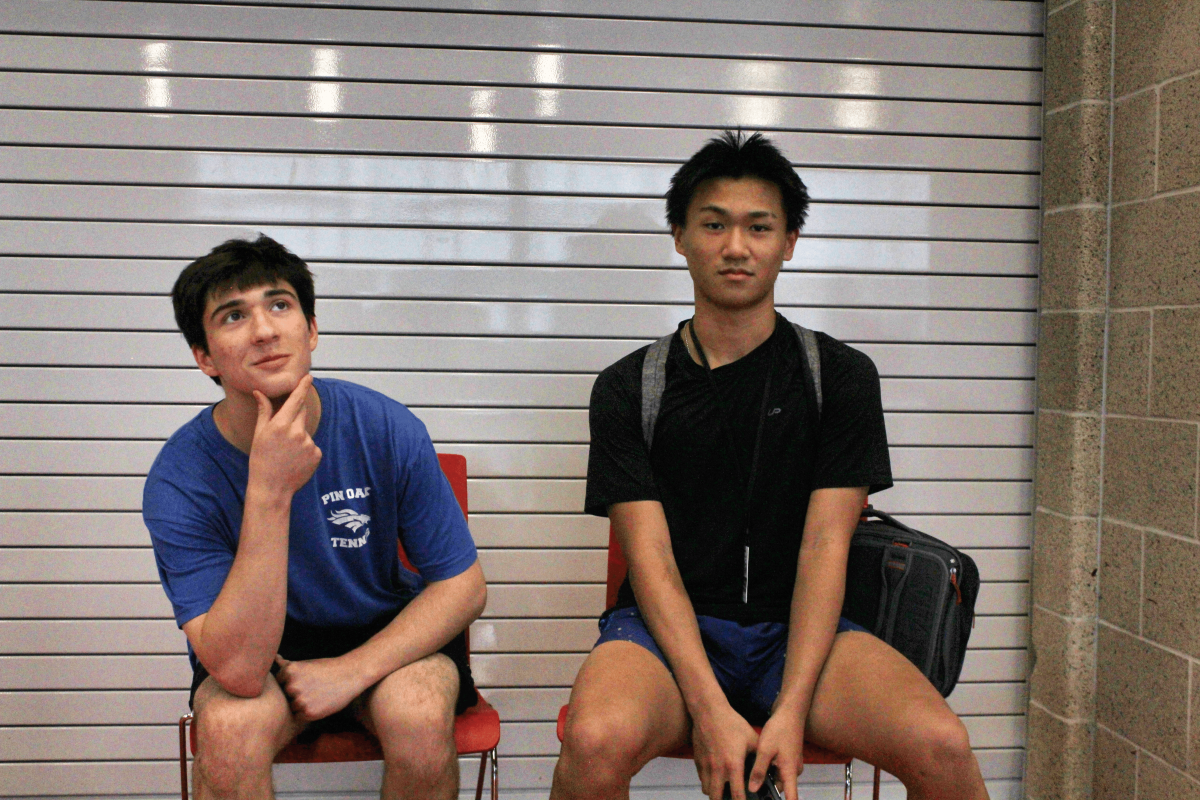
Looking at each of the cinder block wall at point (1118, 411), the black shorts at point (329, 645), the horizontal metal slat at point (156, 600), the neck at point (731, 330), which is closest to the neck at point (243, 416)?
the black shorts at point (329, 645)

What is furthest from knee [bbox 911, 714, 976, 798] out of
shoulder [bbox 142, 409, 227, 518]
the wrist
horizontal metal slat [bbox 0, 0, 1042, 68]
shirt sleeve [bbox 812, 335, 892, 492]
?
horizontal metal slat [bbox 0, 0, 1042, 68]

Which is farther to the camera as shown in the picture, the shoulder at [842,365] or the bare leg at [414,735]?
the shoulder at [842,365]

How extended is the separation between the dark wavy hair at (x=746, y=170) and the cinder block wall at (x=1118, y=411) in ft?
3.89

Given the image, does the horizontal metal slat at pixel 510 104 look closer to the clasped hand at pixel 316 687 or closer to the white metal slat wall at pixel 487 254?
the white metal slat wall at pixel 487 254

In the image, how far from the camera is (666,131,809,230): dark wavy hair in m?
2.25

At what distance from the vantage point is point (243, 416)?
78.9 inches

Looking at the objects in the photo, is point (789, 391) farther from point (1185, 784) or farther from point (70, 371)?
point (70, 371)

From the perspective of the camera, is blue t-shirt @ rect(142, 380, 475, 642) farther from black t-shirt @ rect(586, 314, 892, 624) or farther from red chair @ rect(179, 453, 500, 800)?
black t-shirt @ rect(586, 314, 892, 624)

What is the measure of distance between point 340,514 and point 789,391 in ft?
3.71

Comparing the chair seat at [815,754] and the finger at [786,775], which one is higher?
the finger at [786,775]

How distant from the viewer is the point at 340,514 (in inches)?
81.8

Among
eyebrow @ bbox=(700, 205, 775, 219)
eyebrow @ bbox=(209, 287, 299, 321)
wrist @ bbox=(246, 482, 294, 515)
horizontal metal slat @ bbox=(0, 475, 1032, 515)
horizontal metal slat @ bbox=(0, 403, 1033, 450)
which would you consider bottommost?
horizontal metal slat @ bbox=(0, 475, 1032, 515)

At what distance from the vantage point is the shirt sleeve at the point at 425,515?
211 centimetres

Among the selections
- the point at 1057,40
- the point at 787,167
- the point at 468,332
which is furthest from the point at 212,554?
the point at 1057,40
